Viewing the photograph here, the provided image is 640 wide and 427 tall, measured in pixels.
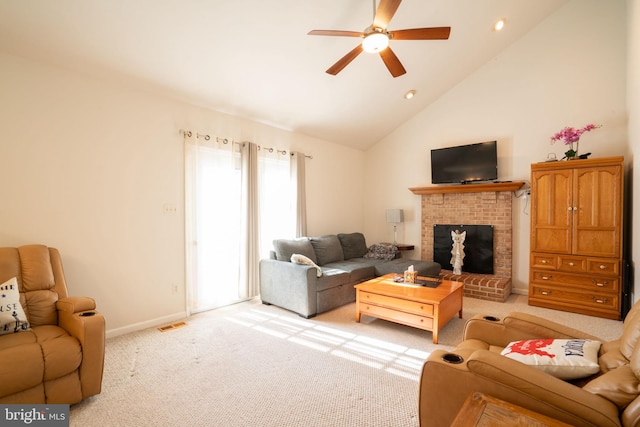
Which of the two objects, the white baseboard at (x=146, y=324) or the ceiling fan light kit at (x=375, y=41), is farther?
the white baseboard at (x=146, y=324)

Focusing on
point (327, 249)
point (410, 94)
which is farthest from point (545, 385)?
A: point (410, 94)

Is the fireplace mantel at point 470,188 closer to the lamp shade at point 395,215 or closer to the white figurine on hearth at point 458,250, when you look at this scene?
the lamp shade at point 395,215

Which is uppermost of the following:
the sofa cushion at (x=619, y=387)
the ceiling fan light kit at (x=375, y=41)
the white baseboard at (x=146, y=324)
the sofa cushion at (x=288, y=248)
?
the ceiling fan light kit at (x=375, y=41)

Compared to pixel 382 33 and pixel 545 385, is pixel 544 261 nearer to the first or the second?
pixel 545 385

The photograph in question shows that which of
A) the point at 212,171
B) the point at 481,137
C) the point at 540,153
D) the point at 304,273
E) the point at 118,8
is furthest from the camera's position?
the point at 481,137

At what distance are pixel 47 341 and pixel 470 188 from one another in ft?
18.1

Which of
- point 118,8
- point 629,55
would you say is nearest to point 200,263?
point 118,8

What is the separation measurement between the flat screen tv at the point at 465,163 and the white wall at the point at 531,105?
0.70 feet

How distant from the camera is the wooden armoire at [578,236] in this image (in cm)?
372

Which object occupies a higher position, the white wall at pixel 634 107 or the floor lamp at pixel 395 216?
the white wall at pixel 634 107

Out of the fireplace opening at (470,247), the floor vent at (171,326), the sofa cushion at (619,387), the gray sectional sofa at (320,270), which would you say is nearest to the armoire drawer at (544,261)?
the fireplace opening at (470,247)

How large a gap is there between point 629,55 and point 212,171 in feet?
18.1

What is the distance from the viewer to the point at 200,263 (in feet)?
13.2

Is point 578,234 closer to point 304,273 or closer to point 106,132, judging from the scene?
point 304,273
